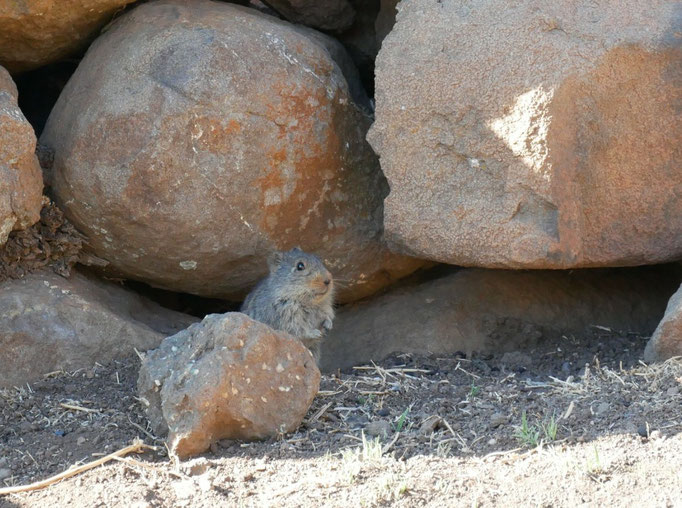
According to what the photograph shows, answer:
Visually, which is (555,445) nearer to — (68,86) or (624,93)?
(624,93)

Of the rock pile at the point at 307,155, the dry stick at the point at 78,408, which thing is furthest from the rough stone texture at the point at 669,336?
the dry stick at the point at 78,408

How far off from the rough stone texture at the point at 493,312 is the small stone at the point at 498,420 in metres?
1.79

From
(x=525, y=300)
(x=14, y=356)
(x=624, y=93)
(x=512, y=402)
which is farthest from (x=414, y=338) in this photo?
(x=14, y=356)

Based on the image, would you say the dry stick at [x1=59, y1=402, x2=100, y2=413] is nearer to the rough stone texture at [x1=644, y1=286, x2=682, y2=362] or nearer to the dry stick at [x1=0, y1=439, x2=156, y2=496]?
the dry stick at [x1=0, y1=439, x2=156, y2=496]

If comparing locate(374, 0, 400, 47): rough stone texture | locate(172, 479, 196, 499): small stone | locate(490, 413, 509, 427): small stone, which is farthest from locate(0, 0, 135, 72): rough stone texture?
locate(490, 413, 509, 427): small stone

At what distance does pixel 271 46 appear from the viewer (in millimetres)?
6359

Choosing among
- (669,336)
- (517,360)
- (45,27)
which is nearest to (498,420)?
(669,336)

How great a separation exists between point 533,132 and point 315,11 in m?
2.54

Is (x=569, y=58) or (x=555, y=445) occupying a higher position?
(x=569, y=58)

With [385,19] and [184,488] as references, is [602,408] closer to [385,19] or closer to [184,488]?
[184,488]

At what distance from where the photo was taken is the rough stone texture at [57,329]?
5.96 meters

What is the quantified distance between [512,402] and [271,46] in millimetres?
2974

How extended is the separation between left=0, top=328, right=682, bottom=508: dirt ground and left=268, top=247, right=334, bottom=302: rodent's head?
77 cm

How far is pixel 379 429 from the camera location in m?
4.98
